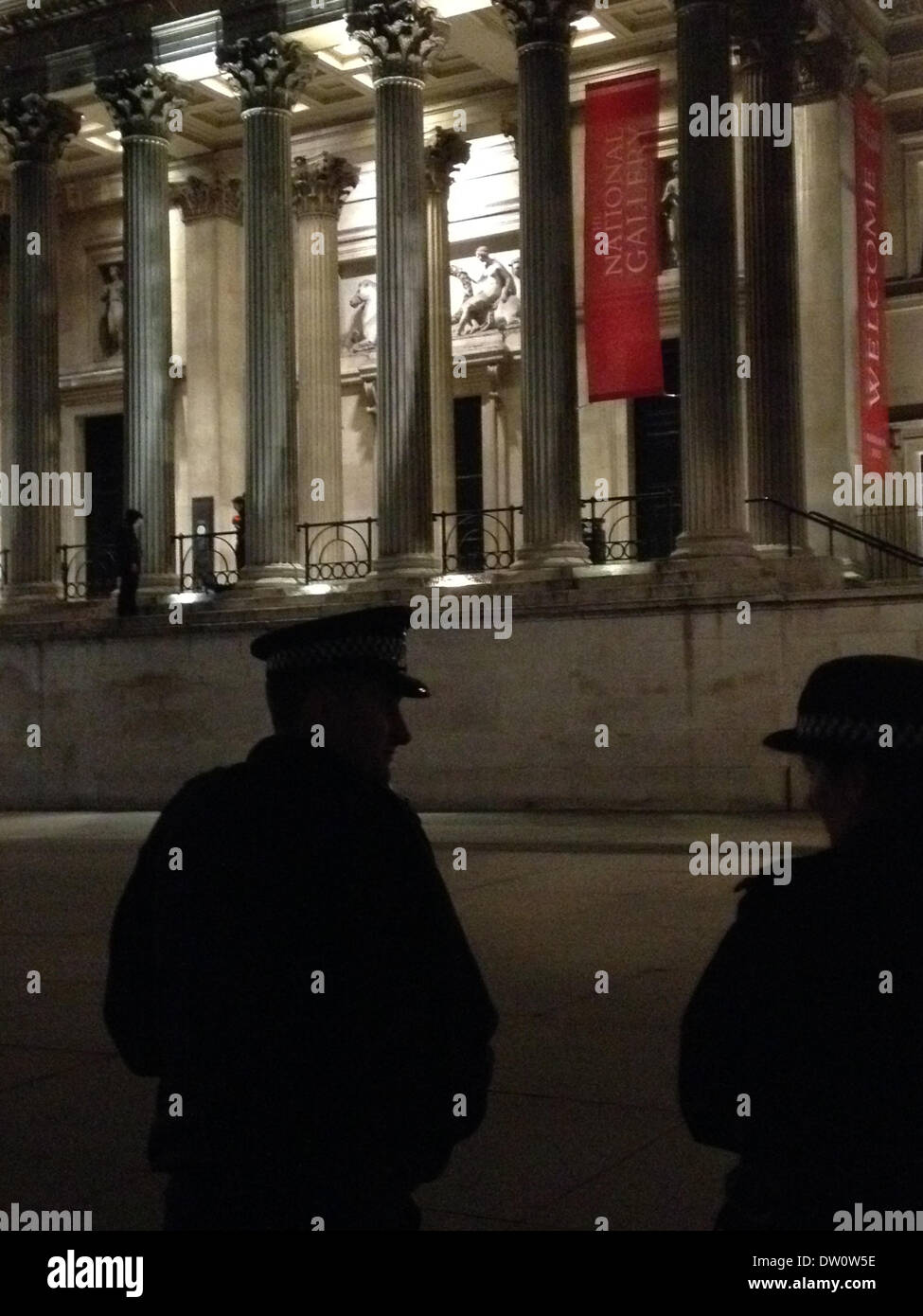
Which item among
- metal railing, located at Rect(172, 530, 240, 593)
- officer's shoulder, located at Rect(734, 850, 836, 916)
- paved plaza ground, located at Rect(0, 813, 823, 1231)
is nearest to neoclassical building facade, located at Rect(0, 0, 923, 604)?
metal railing, located at Rect(172, 530, 240, 593)

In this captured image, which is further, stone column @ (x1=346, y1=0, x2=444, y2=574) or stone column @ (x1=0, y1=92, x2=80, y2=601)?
stone column @ (x1=0, y1=92, x2=80, y2=601)

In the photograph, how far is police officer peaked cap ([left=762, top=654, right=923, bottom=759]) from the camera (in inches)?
124

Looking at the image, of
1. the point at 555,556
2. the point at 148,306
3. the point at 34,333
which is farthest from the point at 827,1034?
the point at 34,333

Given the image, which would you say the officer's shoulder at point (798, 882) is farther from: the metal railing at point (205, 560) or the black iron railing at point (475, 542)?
the black iron railing at point (475, 542)

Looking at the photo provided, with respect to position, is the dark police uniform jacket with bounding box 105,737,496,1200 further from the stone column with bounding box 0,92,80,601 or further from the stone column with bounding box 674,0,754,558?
the stone column with bounding box 0,92,80,601

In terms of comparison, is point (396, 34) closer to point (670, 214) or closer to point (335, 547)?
point (670, 214)

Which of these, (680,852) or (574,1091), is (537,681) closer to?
(680,852)

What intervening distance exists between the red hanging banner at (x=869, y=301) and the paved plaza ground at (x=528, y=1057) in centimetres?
1201

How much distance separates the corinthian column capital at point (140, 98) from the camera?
92.9ft

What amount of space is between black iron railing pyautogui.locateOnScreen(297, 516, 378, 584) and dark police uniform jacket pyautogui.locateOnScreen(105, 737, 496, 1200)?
25.0 metres

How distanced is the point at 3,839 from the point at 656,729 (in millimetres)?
8664

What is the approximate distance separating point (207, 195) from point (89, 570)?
26.0 feet

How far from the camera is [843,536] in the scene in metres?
26.3

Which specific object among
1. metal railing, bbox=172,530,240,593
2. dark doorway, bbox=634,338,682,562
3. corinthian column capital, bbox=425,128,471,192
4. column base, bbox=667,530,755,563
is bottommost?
column base, bbox=667,530,755,563
